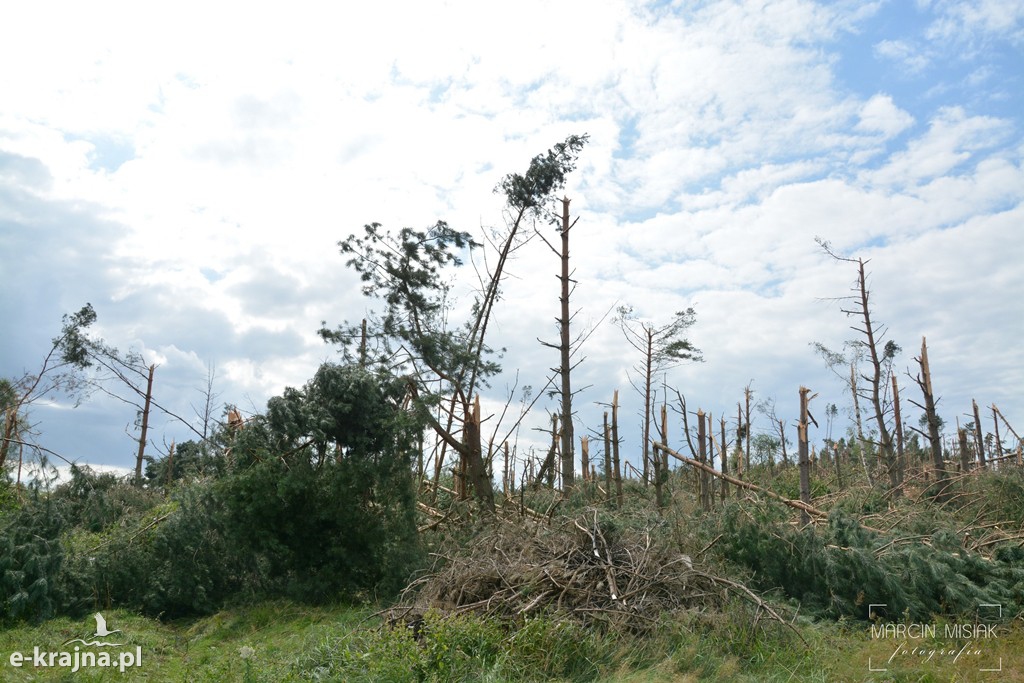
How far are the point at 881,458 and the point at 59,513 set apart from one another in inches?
725

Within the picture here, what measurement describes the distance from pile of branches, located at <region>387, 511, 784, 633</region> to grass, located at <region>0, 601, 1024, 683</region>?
37 centimetres

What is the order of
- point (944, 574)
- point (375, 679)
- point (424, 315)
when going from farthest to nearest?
1. point (424, 315)
2. point (944, 574)
3. point (375, 679)

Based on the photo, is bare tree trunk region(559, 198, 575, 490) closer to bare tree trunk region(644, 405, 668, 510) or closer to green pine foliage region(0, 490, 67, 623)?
bare tree trunk region(644, 405, 668, 510)

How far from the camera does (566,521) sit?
412 inches

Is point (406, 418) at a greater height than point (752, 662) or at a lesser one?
greater

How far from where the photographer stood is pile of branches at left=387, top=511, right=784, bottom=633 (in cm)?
794

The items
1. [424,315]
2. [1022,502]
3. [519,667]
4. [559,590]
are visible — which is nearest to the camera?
[519,667]

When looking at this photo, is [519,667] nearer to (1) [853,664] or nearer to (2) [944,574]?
(1) [853,664]

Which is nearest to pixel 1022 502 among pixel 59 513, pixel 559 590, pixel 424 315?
pixel 559 590

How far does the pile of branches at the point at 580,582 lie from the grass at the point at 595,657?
1.22 ft

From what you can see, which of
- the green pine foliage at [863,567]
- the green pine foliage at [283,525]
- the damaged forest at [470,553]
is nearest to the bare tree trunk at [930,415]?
the damaged forest at [470,553]

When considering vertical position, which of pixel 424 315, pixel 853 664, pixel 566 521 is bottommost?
pixel 853 664

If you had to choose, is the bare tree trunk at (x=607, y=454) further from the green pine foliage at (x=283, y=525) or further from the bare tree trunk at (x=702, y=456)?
the green pine foliage at (x=283, y=525)

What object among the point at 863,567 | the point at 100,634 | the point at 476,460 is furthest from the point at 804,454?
the point at 100,634
